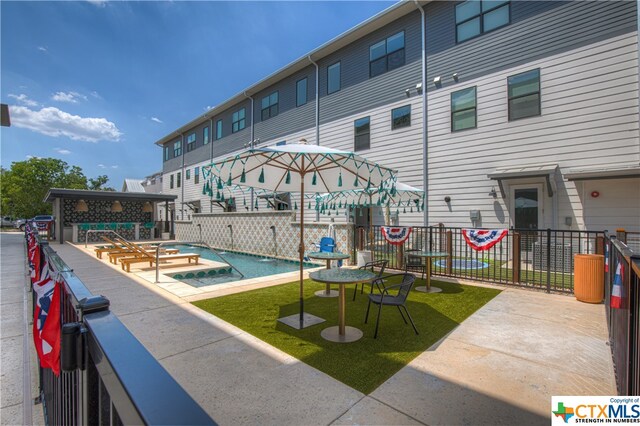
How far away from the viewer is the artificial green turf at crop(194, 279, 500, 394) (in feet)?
11.4

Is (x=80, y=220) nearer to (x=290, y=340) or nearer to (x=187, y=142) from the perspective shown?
(x=187, y=142)

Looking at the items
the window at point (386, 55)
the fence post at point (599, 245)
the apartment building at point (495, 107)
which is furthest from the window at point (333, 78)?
the fence post at point (599, 245)

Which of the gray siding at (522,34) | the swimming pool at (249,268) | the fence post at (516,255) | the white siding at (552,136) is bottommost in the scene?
the swimming pool at (249,268)

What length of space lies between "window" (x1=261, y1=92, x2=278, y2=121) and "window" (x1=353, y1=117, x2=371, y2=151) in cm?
635

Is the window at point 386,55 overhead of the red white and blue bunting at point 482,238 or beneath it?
overhead

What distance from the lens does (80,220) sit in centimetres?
2058

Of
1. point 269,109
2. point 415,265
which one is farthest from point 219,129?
point 415,265

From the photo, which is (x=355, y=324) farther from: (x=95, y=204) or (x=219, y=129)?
(x=95, y=204)

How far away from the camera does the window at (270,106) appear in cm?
1870

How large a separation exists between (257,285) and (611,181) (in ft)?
32.8

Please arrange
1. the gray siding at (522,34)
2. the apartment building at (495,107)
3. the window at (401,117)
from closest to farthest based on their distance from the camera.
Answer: the apartment building at (495,107), the gray siding at (522,34), the window at (401,117)

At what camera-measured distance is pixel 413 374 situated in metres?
3.28

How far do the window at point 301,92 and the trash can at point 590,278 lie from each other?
46.9 ft

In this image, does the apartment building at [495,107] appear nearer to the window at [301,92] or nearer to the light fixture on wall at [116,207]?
the window at [301,92]
